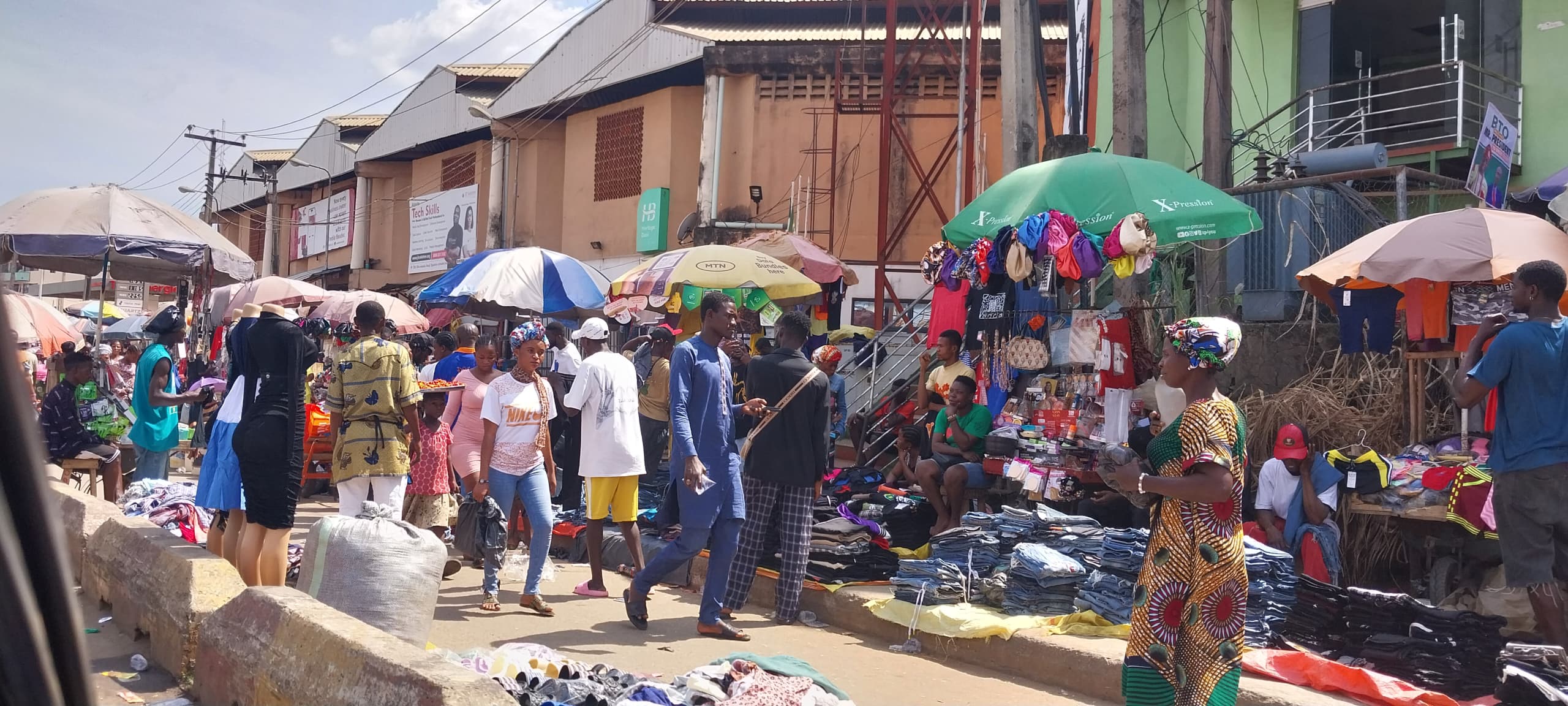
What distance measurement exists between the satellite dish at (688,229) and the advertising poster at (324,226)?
17.0m

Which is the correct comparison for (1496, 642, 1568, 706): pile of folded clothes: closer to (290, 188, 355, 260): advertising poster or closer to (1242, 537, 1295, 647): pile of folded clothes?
(1242, 537, 1295, 647): pile of folded clothes

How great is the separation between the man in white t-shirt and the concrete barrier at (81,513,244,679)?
2329 millimetres

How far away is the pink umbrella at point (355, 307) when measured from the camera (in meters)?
17.9

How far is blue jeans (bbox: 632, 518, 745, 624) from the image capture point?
22.6 ft

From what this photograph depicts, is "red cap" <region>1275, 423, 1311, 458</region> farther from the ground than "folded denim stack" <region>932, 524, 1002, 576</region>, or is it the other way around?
"red cap" <region>1275, 423, 1311, 458</region>

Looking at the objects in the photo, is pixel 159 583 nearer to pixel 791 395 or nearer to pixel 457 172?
pixel 791 395

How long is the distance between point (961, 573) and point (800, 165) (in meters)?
14.9

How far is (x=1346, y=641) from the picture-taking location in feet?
20.9

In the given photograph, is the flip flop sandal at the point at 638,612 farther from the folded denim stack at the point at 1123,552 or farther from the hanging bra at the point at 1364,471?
the hanging bra at the point at 1364,471

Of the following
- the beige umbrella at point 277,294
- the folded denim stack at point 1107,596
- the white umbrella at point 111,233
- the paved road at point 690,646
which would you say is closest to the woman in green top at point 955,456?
the paved road at point 690,646

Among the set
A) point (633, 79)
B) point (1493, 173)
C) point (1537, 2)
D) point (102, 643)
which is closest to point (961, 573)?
point (102, 643)

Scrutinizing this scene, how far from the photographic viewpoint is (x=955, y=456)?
9.70m

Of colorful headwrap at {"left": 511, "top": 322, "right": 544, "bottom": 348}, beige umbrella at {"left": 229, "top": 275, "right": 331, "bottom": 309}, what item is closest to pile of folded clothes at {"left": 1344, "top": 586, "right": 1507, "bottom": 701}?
colorful headwrap at {"left": 511, "top": 322, "right": 544, "bottom": 348}

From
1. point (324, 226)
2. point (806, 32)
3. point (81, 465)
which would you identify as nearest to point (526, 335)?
point (81, 465)
